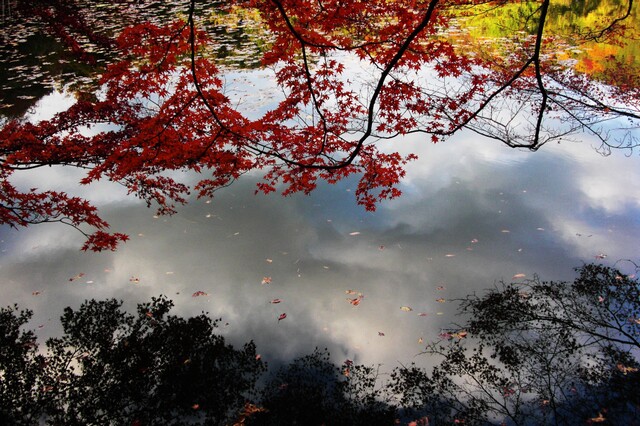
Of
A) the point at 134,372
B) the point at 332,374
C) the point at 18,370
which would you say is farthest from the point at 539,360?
the point at 18,370

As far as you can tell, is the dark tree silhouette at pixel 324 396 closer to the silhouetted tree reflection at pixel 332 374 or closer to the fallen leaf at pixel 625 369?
the silhouetted tree reflection at pixel 332 374

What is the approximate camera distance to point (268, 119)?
835 centimetres

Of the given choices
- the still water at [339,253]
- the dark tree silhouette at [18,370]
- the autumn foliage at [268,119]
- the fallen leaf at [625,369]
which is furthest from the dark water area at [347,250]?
the fallen leaf at [625,369]

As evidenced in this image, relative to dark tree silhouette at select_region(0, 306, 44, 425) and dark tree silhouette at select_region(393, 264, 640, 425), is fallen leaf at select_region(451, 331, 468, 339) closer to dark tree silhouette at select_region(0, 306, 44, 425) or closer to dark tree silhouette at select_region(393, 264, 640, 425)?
dark tree silhouette at select_region(393, 264, 640, 425)

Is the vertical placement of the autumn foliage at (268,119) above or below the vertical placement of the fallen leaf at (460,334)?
above

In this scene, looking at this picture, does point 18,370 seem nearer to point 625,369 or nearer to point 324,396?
point 324,396

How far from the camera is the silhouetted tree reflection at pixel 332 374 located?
3959mm

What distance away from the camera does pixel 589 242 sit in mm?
6352

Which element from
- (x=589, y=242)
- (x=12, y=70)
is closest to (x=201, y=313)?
(x=589, y=242)

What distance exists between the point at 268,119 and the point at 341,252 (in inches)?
149

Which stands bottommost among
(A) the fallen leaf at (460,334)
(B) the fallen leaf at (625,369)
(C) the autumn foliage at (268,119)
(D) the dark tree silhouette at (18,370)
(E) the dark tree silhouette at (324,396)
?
(D) the dark tree silhouette at (18,370)

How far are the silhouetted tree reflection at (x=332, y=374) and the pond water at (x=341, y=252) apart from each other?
0.28m

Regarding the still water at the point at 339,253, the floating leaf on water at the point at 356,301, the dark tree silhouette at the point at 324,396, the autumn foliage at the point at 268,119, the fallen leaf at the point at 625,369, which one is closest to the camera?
the dark tree silhouette at the point at 324,396

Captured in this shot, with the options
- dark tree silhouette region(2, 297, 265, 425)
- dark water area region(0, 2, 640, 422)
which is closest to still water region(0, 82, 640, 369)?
dark water area region(0, 2, 640, 422)
